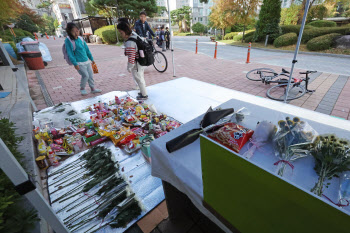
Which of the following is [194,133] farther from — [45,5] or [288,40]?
[45,5]

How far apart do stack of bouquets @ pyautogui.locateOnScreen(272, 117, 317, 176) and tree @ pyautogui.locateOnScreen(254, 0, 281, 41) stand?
641 inches

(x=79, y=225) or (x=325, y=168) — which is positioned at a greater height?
(x=325, y=168)

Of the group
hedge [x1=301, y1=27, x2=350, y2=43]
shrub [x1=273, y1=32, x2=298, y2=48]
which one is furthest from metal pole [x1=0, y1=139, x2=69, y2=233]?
hedge [x1=301, y1=27, x2=350, y2=43]

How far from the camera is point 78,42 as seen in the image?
158 inches

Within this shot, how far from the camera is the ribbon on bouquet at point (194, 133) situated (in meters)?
1.14

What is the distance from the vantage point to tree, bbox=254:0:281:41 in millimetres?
13367

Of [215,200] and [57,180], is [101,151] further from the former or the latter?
[215,200]

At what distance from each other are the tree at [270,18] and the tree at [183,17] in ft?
119

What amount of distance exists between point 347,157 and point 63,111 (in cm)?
442

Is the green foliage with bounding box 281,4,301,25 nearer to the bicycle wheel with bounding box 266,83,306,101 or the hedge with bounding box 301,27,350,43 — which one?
the hedge with bounding box 301,27,350,43

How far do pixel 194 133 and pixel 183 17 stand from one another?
5374 cm

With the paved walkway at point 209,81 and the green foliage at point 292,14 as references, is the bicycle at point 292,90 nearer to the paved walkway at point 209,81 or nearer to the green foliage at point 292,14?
the paved walkway at point 209,81

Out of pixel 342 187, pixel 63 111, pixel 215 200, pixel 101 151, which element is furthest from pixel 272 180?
pixel 63 111

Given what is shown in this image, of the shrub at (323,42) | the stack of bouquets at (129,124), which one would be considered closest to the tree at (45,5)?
the stack of bouquets at (129,124)
